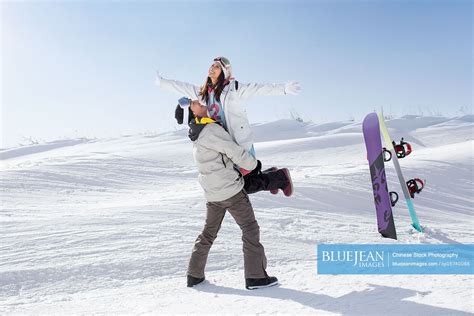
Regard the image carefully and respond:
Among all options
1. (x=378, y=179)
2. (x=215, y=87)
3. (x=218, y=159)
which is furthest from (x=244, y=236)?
(x=378, y=179)

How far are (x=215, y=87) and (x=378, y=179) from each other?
2235mm

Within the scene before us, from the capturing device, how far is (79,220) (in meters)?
4.53

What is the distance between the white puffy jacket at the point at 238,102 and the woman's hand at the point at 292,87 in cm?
3

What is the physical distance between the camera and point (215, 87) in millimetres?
3348

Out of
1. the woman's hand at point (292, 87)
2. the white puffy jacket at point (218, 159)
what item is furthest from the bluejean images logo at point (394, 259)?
the woman's hand at point (292, 87)

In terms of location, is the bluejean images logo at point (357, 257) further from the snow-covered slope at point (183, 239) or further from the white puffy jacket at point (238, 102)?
the white puffy jacket at point (238, 102)

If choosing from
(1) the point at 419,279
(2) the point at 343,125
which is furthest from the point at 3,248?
(2) the point at 343,125

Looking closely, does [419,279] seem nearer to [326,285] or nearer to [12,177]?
[326,285]

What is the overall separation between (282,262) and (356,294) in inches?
37.9

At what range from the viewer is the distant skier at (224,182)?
2.95 metres

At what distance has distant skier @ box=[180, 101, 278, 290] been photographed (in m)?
2.95

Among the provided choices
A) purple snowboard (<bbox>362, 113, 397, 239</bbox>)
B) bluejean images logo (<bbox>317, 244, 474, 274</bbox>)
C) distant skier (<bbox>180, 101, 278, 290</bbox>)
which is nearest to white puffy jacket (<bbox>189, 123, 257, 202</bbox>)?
distant skier (<bbox>180, 101, 278, 290</bbox>)

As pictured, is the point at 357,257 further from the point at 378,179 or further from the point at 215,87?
the point at 215,87

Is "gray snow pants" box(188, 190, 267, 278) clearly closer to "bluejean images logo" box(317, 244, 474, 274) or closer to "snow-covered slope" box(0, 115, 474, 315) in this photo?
"snow-covered slope" box(0, 115, 474, 315)
